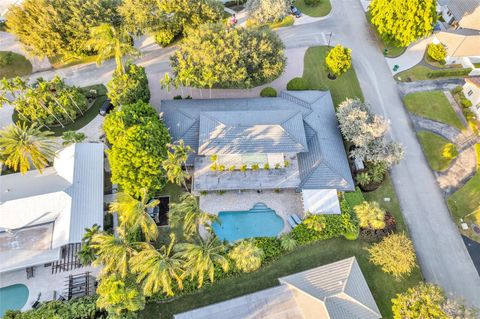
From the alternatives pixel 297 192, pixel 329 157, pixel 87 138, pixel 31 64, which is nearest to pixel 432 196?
pixel 329 157

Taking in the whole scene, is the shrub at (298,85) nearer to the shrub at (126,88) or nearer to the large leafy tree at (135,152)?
the large leafy tree at (135,152)

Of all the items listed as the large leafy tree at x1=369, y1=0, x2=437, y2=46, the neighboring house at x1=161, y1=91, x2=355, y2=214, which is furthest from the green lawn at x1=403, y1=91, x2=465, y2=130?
the neighboring house at x1=161, y1=91, x2=355, y2=214

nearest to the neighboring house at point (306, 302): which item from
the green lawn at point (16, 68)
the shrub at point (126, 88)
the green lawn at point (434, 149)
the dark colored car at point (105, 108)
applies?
the green lawn at point (434, 149)

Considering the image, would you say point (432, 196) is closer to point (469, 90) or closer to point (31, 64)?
point (469, 90)

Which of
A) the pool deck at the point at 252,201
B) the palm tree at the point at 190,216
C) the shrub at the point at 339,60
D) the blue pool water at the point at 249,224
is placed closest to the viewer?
the palm tree at the point at 190,216

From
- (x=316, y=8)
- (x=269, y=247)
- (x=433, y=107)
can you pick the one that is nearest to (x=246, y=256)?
(x=269, y=247)

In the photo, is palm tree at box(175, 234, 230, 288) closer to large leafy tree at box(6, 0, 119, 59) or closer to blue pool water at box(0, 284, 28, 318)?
blue pool water at box(0, 284, 28, 318)

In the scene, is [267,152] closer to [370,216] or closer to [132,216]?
[370,216]
